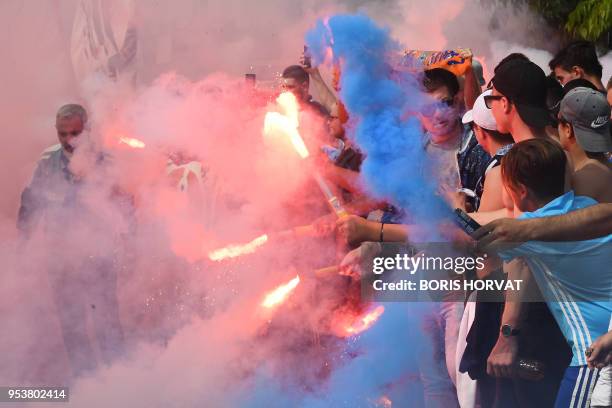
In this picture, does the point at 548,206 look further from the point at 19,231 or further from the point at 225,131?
the point at 19,231

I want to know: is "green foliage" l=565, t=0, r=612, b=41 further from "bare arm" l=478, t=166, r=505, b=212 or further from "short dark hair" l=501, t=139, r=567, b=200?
"short dark hair" l=501, t=139, r=567, b=200

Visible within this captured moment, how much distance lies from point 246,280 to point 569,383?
169cm

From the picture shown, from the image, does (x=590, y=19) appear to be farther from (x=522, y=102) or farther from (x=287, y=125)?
(x=287, y=125)

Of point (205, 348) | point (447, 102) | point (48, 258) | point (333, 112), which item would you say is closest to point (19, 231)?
point (48, 258)

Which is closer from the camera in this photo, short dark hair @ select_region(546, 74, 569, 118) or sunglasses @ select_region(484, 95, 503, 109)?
sunglasses @ select_region(484, 95, 503, 109)

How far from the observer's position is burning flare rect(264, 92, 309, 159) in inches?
169

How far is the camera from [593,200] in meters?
3.84

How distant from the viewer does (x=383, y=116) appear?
13.4 feet

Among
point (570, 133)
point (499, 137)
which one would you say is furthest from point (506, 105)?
point (570, 133)

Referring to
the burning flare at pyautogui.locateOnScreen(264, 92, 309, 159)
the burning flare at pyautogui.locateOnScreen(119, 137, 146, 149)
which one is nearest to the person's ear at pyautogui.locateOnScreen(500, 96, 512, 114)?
the burning flare at pyautogui.locateOnScreen(264, 92, 309, 159)

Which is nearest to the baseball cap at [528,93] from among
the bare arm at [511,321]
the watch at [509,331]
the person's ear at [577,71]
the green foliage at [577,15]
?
the bare arm at [511,321]

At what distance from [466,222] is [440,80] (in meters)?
0.87

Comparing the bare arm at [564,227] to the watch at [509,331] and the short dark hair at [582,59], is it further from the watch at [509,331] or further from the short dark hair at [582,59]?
the short dark hair at [582,59]

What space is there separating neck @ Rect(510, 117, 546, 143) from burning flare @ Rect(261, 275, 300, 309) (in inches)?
48.4
